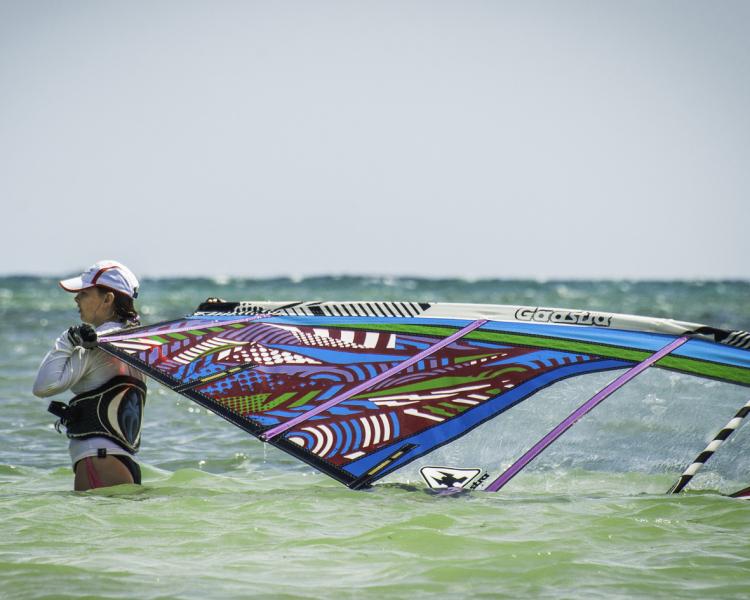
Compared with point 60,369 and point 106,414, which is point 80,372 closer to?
point 60,369

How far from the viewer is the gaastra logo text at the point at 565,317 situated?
555 centimetres

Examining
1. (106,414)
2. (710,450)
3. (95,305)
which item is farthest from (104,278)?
(710,450)

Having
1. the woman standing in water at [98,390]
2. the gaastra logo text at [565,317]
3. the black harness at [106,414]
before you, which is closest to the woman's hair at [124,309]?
the woman standing in water at [98,390]

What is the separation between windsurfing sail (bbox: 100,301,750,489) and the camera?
17.6 feet

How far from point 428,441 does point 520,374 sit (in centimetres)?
63

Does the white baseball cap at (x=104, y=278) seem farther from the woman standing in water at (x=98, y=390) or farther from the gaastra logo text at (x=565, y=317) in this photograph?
the gaastra logo text at (x=565, y=317)

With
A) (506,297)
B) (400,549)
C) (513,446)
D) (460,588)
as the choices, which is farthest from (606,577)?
(506,297)

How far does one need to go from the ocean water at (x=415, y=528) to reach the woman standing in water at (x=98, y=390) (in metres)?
0.14

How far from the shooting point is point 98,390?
5.02 meters

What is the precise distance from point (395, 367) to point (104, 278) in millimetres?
1632

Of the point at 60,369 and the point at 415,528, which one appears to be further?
the point at 60,369

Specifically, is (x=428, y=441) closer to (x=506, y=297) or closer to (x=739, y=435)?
(x=739, y=435)

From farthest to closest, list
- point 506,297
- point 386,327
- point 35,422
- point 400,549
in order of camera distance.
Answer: point 506,297 → point 35,422 → point 386,327 → point 400,549

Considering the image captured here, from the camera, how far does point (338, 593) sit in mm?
3672
